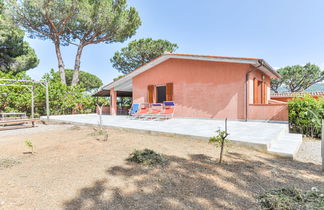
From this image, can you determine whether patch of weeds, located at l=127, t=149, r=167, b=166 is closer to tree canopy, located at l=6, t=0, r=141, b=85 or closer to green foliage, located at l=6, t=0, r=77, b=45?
tree canopy, located at l=6, t=0, r=141, b=85

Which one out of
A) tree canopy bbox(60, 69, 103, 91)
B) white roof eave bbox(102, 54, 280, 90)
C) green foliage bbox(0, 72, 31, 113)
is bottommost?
green foliage bbox(0, 72, 31, 113)

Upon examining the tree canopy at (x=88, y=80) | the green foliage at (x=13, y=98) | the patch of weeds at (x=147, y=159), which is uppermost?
the tree canopy at (x=88, y=80)

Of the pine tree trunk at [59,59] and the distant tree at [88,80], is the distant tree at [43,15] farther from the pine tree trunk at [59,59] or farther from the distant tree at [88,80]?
the distant tree at [88,80]

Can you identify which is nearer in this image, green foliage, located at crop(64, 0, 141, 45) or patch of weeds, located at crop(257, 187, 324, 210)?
patch of weeds, located at crop(257, 187, 324, 210)

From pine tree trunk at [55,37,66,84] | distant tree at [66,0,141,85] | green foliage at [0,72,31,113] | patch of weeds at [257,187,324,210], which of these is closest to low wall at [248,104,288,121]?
patch of weeds at [257,187,324,210]

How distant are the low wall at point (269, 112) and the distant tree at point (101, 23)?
14709 mm

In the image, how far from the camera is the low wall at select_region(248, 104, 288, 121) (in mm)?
7472

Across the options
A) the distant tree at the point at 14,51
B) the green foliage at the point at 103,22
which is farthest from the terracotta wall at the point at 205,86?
the distant tree at the point at 14,51

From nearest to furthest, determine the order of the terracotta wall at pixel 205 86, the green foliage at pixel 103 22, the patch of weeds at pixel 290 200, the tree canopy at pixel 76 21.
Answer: the patch of weeds at pixel 290 200 < the terracotta wall at pixel 205 86 < the tree canopy at pixel 76 21 < the green foliage at pixel 103 22

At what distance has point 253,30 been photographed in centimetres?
1534

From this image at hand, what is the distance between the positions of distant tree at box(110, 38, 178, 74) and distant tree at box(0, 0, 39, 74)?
35.2 ft

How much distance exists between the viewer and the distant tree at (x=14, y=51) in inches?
625

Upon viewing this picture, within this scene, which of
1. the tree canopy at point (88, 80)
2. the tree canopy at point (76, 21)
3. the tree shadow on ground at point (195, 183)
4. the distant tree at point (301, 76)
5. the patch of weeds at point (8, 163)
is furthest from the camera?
the tree canopy at point (88, 80)

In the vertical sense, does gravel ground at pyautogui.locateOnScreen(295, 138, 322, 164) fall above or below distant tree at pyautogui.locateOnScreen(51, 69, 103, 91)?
below
